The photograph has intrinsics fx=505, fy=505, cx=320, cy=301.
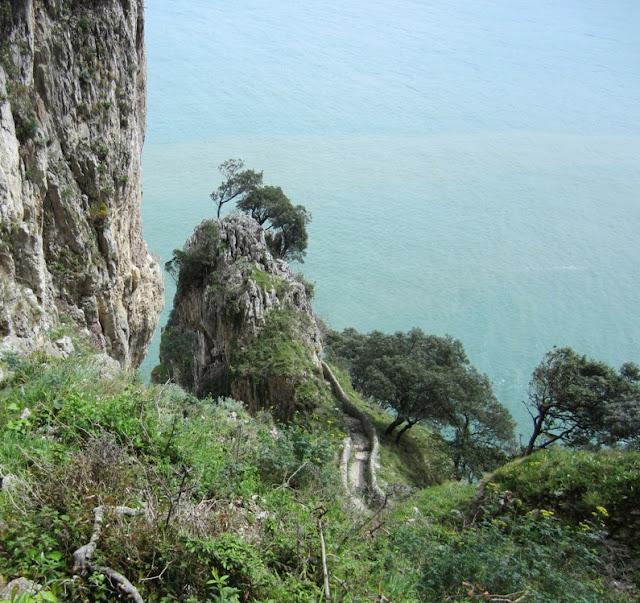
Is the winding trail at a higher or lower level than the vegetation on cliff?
lower

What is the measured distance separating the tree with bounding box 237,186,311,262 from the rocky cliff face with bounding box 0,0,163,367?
15346 mm

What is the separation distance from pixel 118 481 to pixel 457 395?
65.7 feet

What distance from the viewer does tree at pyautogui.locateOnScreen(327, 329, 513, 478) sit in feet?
75.0

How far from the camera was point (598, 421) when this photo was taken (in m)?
22.0

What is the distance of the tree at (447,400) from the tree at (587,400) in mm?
1928

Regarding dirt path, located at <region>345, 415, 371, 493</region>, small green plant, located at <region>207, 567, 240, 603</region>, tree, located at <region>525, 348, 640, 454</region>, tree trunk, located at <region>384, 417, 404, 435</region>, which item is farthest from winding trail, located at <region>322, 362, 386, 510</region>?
small green plant, located at <region>207, 567, 240, 603</region>

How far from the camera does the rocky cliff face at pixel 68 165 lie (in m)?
12.8

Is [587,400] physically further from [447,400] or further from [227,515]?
[227,515]

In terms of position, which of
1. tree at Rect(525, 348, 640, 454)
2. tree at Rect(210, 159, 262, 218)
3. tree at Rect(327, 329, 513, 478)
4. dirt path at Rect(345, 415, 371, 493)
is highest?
tree at Rect(210, 159, 262, 218)

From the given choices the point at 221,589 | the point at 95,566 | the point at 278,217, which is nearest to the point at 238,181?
the point at 278,217

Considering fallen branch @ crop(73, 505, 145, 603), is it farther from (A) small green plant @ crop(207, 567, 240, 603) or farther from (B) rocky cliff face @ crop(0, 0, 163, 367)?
(B) rocky cliff face @ crop(0, 0, 163, 367)

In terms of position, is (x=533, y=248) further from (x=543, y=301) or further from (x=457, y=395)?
(x=457, y=395)

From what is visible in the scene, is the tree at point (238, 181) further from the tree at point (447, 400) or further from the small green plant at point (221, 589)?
the small green plant at point (221, 589)

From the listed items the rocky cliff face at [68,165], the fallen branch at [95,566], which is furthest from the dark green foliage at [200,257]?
the fallen branch at [95,566]
